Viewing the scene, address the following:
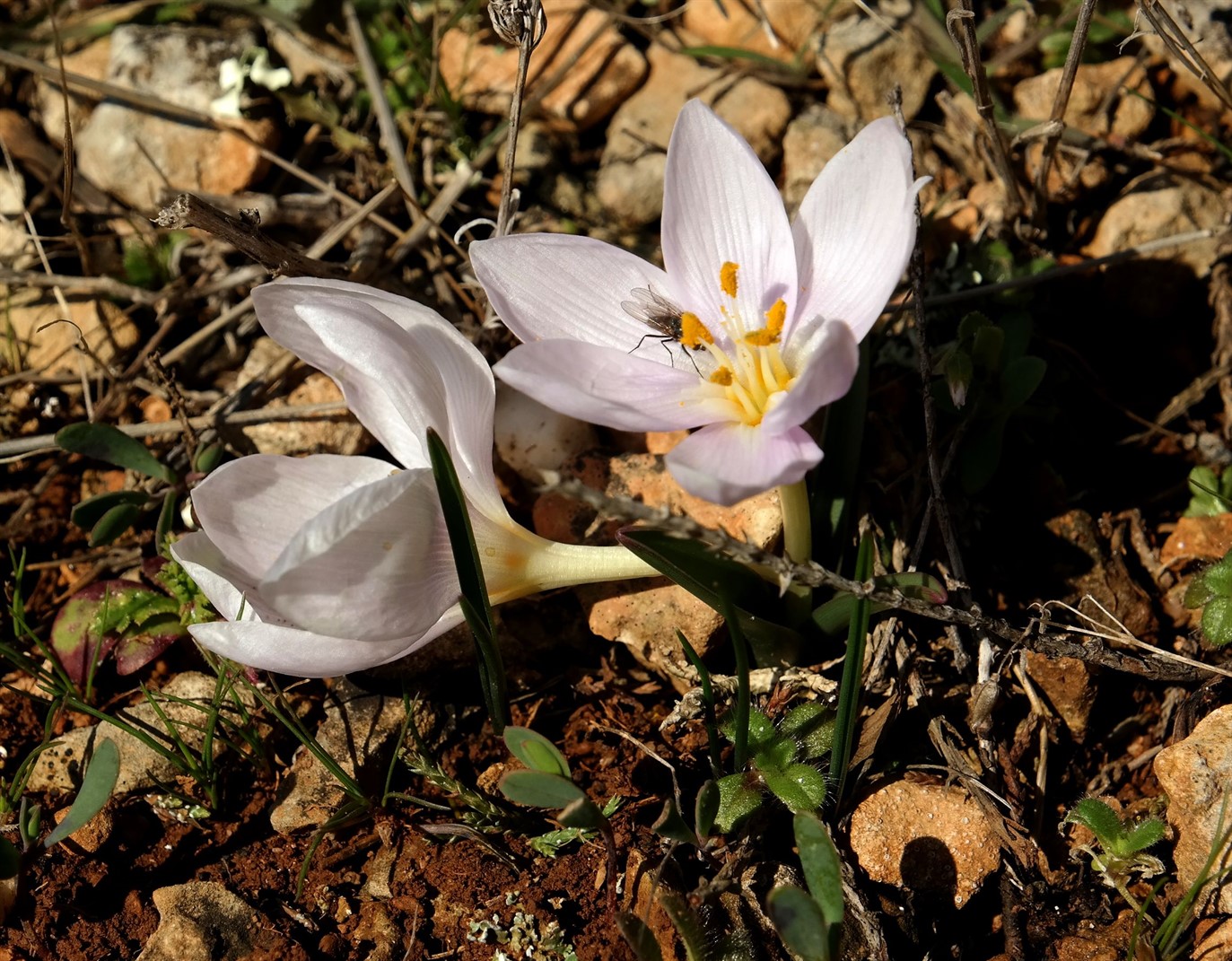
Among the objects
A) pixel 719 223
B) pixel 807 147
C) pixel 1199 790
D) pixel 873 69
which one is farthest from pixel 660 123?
pixel 1199 790

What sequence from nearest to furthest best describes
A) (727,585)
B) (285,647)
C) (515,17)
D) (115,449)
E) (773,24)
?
(285,647)
(727,585)
(515,17)
(115,449)
(773,24)

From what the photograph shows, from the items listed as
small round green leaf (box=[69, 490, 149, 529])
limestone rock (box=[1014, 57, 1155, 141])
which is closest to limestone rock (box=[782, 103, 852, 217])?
limestone rock (box=[1014, 57, 1155, 141])

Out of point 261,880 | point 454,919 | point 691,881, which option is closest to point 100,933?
point 261,880

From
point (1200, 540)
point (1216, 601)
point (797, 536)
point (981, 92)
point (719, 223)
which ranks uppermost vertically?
point (981, 92)

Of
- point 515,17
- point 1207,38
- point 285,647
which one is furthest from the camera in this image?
point 1207,38

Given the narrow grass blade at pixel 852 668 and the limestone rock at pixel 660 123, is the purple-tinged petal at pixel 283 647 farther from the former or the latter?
the limestone rock at pixel 660 123

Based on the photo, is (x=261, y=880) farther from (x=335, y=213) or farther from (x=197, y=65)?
(x=197, y=65)

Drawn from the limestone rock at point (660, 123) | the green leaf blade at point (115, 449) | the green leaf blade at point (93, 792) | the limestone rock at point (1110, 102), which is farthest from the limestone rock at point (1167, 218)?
the green leaf blade at point (93, 792)

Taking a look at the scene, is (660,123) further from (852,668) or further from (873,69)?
(852,668)
